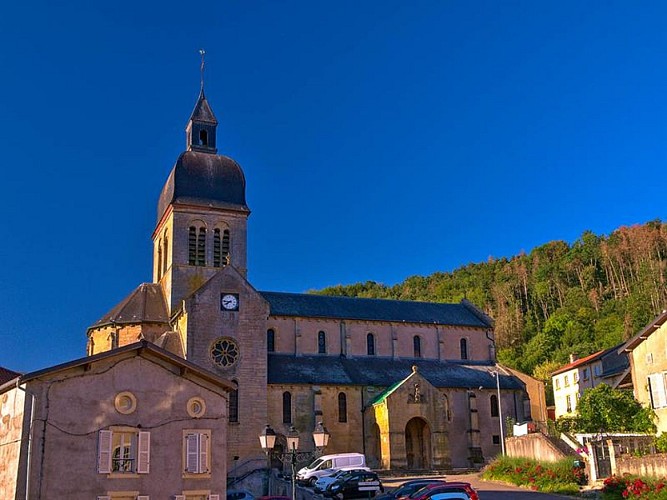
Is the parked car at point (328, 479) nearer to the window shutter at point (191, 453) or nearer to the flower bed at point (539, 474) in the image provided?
the flower bed at point (539, 474)

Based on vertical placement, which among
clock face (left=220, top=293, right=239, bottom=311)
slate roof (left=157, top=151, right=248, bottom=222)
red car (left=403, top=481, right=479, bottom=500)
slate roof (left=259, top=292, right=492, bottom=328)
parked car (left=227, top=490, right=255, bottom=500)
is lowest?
parked car (left=227, top=490, right=255, bottom=500)

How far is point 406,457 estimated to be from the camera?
48031 mm

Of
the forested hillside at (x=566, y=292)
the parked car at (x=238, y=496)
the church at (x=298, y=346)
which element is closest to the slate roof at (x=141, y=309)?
the church at (x=298, y=346)

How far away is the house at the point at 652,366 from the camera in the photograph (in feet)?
111

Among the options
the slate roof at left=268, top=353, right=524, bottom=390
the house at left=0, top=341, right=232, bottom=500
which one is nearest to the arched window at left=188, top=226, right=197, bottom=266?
the slate roof at left=268, top=353, right=524, bottom=390

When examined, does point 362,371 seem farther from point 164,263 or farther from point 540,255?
point 540,255

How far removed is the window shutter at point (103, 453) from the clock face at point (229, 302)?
22.8 metres

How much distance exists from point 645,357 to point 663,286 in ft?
179

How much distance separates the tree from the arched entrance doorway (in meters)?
15.1

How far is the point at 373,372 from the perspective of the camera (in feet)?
175

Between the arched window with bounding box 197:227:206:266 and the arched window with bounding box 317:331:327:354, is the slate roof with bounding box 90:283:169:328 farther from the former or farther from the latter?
the arched window with bounding box 317:331:327:354

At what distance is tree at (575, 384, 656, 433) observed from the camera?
34188 mm

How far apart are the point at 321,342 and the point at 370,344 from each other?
13.2 ft

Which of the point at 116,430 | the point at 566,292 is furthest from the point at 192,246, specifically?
the point at 566,292
